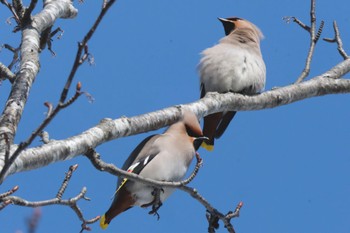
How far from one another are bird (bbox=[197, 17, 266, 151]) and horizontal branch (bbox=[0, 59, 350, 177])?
28.4 inches

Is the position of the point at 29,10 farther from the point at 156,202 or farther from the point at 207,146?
the point at 207,146

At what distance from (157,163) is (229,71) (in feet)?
5.01

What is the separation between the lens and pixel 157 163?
4098 millimetres

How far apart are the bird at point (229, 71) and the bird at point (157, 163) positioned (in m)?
1.07

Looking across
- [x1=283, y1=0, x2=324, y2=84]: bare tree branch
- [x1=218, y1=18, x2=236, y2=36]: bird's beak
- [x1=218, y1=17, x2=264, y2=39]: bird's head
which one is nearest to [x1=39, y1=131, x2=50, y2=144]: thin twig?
[x1=283, y1=0, x2=324, y2=84]: bare tree branch

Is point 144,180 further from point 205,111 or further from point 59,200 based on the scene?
point 205,111

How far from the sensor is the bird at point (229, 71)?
532 centimetres

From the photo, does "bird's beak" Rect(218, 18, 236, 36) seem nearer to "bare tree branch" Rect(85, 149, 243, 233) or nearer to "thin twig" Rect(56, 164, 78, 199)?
"bare tree branch" Rect(85, 149, 243, 233)

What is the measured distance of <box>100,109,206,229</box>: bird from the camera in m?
3.97

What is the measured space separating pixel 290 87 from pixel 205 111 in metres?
0.72

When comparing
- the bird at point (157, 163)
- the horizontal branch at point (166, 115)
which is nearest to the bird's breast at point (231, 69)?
the horizontal branch at point (166, 115)

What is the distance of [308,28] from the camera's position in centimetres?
479

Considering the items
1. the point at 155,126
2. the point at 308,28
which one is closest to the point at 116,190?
the point at 155,126

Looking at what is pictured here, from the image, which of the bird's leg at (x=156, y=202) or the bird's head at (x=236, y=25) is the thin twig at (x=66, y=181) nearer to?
the bird's leg at (x=156, y=202)
